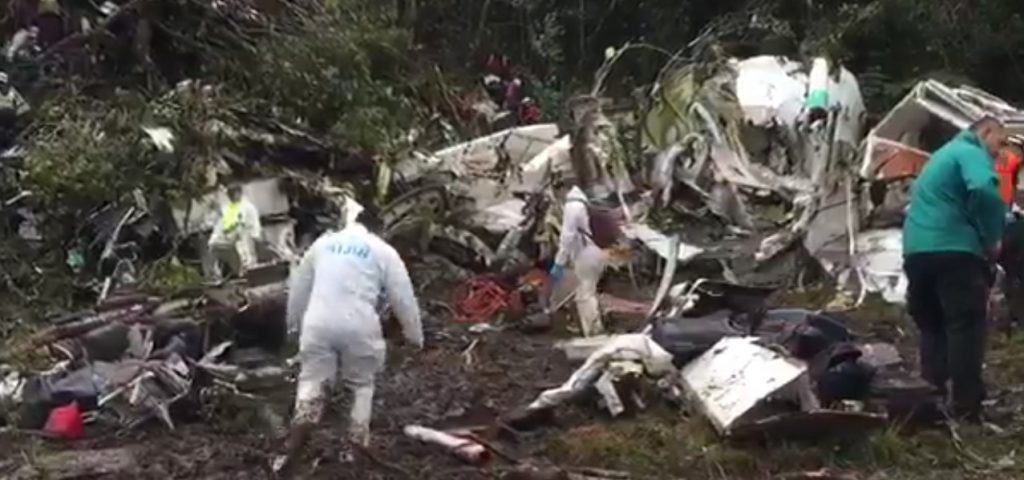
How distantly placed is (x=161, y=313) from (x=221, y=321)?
1.38 feet

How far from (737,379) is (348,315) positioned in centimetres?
195

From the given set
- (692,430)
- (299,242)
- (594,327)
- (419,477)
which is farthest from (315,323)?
(299,242)

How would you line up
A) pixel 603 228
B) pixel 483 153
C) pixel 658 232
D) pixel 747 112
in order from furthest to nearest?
1. pixel 747 112
2. pixel 483 153
3. pixel 658 232
4. pixel 603 228

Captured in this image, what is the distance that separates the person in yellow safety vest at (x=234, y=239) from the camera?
12711 millimetres

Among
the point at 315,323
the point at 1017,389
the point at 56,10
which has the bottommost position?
the point at 1017,389

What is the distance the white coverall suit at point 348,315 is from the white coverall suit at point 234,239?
4.17m

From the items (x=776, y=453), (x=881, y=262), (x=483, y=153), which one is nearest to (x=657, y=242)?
(x=881, y=262)

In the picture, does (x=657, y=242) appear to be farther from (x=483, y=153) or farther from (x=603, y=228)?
(x=483, y=153)

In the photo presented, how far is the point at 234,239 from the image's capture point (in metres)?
12.8

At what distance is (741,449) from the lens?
8359mm

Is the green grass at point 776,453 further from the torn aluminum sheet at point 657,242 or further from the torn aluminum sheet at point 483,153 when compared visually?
the torn aluminum sheet at point 483,153

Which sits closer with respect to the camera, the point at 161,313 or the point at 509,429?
the point at 509,429

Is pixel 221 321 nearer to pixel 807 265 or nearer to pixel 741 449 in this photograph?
pixel 741 449

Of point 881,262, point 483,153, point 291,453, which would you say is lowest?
point 881,262
